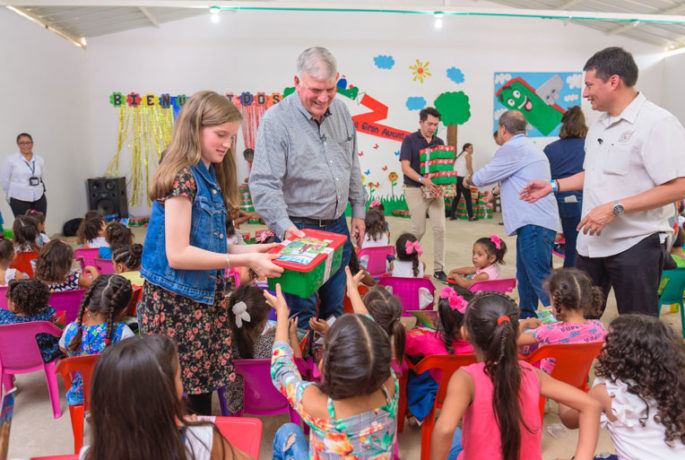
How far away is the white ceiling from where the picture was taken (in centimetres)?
656

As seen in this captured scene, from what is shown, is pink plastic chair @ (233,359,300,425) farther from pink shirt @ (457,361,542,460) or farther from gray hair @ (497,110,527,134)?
gray hair @ (497,110,527,134)

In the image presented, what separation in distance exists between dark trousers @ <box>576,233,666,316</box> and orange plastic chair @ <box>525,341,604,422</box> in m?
0.38

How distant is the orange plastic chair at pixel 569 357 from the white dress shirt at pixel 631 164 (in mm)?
519

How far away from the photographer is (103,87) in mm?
8602

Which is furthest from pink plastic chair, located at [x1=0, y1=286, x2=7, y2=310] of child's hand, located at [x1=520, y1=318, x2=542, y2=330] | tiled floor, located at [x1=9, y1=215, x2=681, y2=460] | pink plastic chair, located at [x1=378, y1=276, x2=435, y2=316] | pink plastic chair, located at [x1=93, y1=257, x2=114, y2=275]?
child's hand, located at [x1=520, y1=318, x2=542, y2=330]

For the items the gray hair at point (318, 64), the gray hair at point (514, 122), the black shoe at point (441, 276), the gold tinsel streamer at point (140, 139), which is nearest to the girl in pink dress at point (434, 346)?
the gray hair at point (318, 64)

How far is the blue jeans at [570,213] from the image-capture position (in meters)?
3.50

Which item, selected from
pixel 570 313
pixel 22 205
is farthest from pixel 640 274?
pixel 22 205

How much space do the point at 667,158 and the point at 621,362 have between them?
98 cm

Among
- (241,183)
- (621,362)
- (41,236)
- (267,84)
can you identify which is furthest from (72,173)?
(621,362)

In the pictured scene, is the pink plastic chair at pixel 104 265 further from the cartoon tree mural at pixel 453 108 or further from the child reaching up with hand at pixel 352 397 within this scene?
the cartoon tree mural at pixel 453 108

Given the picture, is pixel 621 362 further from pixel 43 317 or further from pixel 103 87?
pixel 103 87

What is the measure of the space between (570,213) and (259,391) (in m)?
2.66

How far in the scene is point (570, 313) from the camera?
212 centimetres
